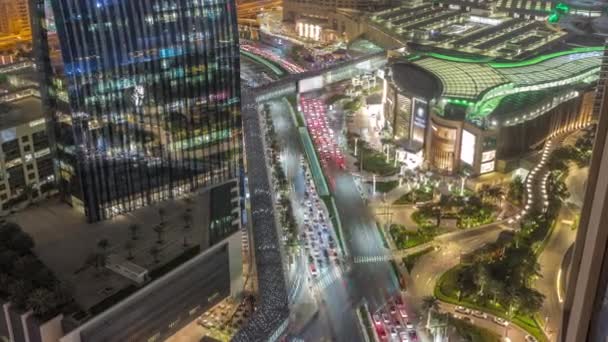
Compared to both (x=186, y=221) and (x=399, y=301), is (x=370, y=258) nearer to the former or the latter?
(x=399, y=301)

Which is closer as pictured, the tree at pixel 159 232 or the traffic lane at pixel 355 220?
the tree at pixel 159 232

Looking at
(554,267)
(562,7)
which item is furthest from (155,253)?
(562,7)

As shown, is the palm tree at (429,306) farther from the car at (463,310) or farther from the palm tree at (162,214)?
the palm tree at (162,214)

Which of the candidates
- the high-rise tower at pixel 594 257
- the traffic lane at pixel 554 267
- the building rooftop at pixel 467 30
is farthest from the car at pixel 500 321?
the building rooftop at pixel 467 30

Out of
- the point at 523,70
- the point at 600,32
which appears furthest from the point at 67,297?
the point at 600,32

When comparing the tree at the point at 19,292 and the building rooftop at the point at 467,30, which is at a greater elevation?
the building rooftop at the point at 467,30
